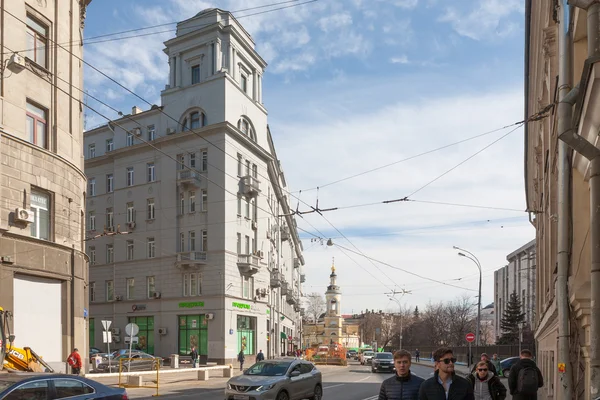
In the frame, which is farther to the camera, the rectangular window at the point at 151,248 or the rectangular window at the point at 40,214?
the rectangular window at the point at 151,248

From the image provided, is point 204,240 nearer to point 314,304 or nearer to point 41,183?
point 41,183

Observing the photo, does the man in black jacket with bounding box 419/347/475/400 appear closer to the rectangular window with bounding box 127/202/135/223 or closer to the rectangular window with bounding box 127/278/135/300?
the rectangular window with bounding box 127/278/135/300

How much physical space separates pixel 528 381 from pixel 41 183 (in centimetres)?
1819

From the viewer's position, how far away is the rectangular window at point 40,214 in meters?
22.1

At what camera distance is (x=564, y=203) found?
434 inches

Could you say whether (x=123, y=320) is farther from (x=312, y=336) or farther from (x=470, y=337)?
(x=312, y=336)

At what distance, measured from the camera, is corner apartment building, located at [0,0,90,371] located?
68.0 feet

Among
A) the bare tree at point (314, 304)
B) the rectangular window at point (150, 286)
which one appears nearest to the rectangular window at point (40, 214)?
the rectangular window at point (150, 286)

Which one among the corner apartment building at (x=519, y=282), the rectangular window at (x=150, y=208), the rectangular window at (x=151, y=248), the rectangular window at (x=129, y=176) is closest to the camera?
the rectangular window at (x=151, y=248)

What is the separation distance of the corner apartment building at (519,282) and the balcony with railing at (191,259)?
2037 inches

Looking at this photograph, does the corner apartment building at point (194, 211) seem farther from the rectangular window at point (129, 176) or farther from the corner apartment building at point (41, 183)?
the corner apartment building at point (41, 183)

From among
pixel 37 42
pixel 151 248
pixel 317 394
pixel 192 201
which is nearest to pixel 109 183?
pixel 151 248

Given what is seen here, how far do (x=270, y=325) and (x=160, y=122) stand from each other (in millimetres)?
20091

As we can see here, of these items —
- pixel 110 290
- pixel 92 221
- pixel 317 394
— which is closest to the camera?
pixel 317 394
